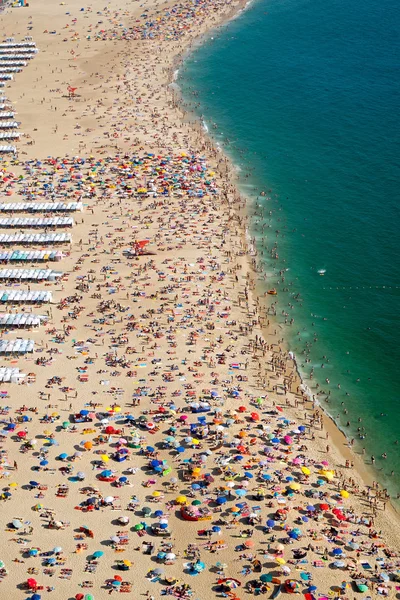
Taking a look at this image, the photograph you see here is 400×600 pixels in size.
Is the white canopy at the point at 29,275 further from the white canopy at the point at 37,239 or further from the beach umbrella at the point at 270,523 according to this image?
the beach umbrella at the point at 270,523

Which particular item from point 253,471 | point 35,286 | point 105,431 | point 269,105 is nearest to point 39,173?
point 35,286

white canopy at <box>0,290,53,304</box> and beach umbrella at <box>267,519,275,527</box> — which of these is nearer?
beach umbrella at <box>267,519,275,527</box>

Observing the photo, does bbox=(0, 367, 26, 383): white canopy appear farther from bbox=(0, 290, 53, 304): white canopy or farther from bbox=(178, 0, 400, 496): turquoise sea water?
bbox=(178, 0, 400, 496): turquoise sea water

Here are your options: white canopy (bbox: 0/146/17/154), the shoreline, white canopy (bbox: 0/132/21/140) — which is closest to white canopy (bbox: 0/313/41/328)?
the shoreline

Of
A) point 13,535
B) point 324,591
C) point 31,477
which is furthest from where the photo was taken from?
point 31,477

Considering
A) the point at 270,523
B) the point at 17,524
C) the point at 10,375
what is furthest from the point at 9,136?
the point at 270,523

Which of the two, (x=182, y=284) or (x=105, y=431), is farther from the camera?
(x=182, y=284)

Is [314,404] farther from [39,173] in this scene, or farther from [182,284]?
[39,173]
